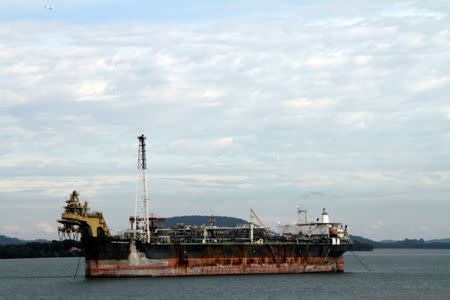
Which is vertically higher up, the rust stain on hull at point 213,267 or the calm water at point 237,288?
the rust stain on hull at point 213,267

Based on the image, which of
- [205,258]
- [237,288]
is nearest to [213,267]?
[205,258]

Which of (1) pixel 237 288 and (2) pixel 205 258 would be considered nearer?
(1) pixel 237 288

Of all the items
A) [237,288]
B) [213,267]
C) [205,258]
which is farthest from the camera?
[213,267]

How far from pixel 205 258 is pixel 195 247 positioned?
64.7 inches

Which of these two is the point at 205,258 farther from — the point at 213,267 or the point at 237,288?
the point at 237,288

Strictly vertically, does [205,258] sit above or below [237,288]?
above

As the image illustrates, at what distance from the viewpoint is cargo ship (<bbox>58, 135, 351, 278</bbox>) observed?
8250 cm

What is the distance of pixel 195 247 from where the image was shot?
85875mm

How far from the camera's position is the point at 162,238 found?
87188 mm

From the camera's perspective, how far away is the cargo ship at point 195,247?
271 ft

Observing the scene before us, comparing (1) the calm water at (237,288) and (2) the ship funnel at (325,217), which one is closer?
(1) the calm water at (237,288)

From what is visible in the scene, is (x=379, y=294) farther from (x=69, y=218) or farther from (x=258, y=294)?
(x=69, y=218)

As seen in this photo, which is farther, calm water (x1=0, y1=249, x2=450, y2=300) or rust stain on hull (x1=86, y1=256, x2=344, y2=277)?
rust stain on hull (x1=86, y1=256, x2=344, y2=277)

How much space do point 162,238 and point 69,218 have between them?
10.3m
